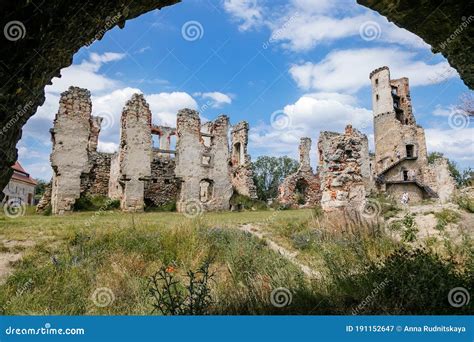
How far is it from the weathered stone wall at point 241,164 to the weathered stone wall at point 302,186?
4407mm

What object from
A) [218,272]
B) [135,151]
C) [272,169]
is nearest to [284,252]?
[218,272]

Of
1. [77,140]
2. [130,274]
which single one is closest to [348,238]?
[130,274]

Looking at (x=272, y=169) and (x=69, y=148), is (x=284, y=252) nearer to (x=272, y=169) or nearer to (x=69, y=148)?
(x=69, y=148)

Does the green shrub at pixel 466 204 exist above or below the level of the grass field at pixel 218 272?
above

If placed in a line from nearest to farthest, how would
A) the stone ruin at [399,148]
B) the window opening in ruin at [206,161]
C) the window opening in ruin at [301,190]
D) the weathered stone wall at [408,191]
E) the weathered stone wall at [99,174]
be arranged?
the weathered stone wall at [99,174] → the window opening in ruin at [206,161] → the weathered stone wall at [408,191] → the stone ruin at [399,148] → the window opening in ruin at [301,190]

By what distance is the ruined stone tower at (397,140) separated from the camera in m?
31.6

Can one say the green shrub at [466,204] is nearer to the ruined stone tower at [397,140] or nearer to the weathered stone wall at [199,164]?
the weathered stone wall at [199,164]

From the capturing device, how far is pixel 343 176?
37.0ft

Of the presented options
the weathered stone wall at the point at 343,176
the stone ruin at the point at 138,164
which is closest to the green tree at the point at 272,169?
the stone ruin at the point at 138,164

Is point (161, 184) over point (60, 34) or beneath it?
over

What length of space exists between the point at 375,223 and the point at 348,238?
1.64 meters

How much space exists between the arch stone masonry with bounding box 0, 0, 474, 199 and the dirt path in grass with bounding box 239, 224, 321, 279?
413 centimetres

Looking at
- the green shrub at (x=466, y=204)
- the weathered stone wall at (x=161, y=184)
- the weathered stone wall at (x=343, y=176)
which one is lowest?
the green shrub at (x=466, y=204)

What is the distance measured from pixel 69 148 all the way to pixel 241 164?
499 inches
